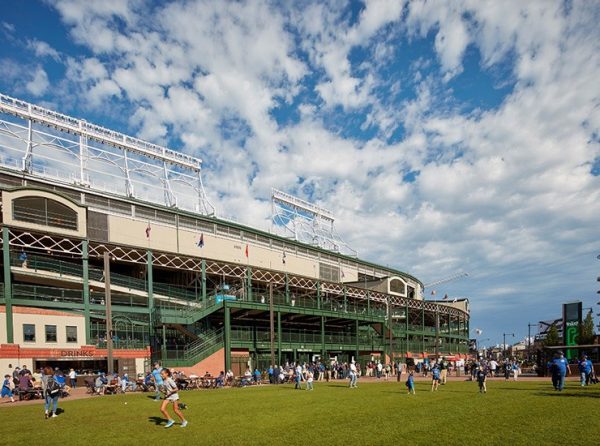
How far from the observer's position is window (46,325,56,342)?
118 ft

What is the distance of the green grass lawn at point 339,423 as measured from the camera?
1118cm

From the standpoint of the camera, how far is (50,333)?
3619cm

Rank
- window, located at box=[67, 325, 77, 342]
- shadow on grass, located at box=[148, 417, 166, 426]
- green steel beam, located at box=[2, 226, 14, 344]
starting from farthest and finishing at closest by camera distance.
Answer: window, located at box=[67, 325, 77, 342]
green steel beam, located at box=[2, 226, 14, 344]
shadow on grass, located at box=[148, 417, 166, 426]

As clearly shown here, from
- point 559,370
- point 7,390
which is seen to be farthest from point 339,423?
point 7,390

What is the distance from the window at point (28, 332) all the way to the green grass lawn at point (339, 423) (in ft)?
54.0

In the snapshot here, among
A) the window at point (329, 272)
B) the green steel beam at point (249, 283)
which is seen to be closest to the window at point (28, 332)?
the green steel beam at point (249, 283)

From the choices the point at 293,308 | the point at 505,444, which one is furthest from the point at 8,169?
the point at 505,444

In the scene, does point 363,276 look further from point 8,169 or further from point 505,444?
point 505,444

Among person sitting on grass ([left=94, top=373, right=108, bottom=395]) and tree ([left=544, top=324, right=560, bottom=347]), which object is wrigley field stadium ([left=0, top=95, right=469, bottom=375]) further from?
tree ([left=544, top=324, right=560, bottom=347])

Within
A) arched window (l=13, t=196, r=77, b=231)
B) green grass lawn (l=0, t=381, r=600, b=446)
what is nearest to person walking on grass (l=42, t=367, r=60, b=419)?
green grass lawn (l=0, t=381, r=600, b=446)

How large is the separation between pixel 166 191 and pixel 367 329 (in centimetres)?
3283

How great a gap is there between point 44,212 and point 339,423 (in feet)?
111

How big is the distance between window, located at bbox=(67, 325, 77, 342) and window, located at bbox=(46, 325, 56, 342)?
1060 mm

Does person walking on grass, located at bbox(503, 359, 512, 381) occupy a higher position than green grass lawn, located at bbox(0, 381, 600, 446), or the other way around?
green grass lawn, located at bbox(0, 381, 600, 446)
